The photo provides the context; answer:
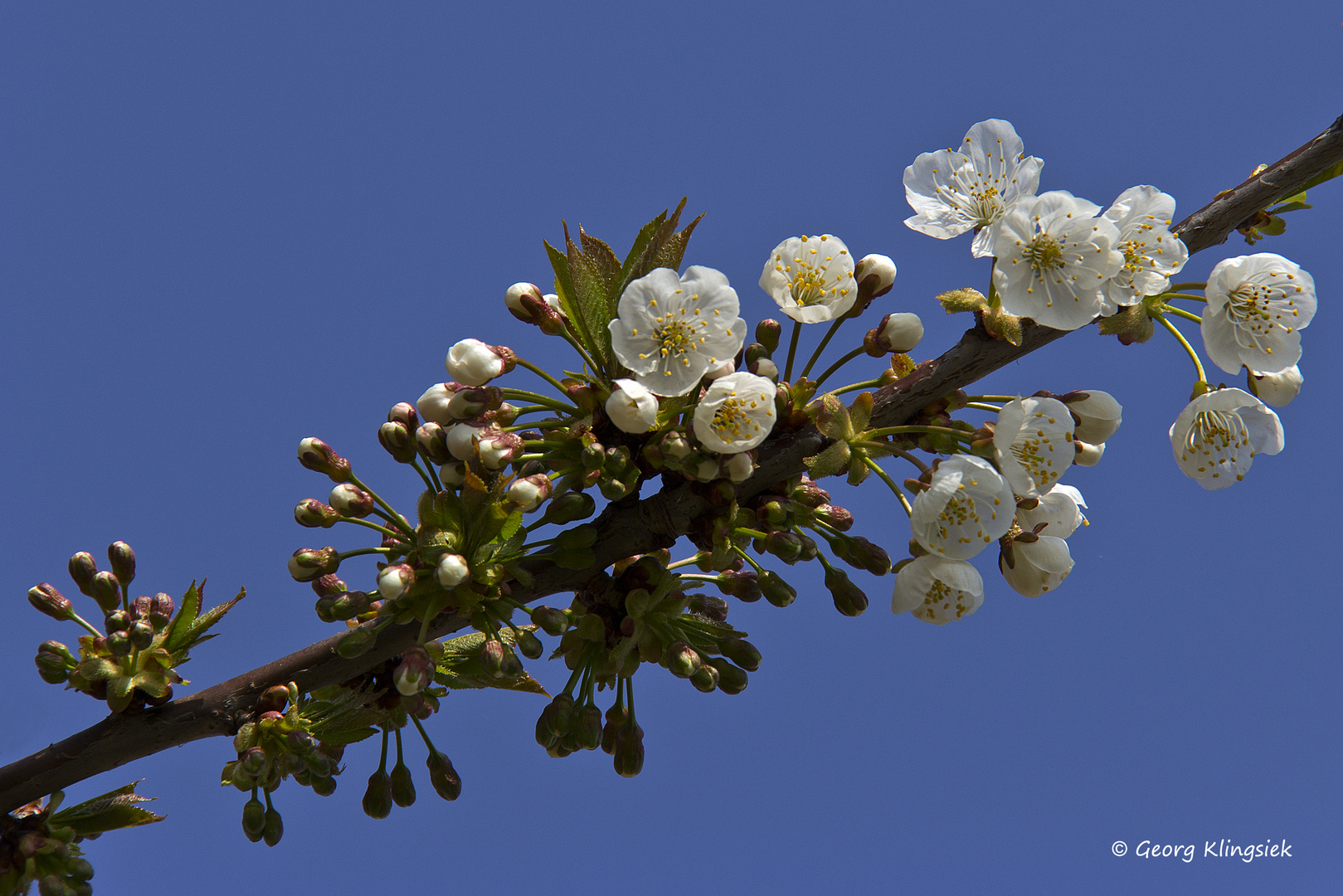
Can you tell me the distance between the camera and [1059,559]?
236 cm

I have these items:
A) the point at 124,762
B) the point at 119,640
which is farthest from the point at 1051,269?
the point at 124,762

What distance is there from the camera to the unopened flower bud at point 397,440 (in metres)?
2.33

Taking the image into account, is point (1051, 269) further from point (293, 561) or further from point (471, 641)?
point (293, 561)

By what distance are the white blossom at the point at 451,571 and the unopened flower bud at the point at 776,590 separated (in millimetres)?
743

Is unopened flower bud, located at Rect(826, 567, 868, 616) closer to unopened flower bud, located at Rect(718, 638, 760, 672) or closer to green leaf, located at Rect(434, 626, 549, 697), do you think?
unopened flower bud, located at Rect(718, 638, 760, 672)

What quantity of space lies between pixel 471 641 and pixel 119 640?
2.90 feet

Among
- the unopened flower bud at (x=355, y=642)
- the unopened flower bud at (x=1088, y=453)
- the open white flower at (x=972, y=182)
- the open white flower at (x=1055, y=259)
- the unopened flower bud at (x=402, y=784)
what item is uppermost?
the open white flower at (x=972, y=182)

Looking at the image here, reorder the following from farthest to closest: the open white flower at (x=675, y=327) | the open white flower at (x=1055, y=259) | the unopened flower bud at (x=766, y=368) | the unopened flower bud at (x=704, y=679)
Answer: the unopened flower bud at (x=704, y=679)
the unopened flower bud at (x=766, y=368)
the open white flower at (x=675, y=327)
the open white flower at (x=1055, y=259)

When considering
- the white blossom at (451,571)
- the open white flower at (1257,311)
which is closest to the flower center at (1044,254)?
the open white flower at (1257,311)

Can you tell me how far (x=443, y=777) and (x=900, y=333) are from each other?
1.80 meters

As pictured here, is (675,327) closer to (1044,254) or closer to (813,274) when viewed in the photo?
(813,274)

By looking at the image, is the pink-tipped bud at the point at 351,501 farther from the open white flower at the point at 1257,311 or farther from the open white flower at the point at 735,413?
the open white flower at the point at 1257,311

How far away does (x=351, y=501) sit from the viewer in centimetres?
241

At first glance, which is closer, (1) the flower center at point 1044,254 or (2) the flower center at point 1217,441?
(1) the flower center at point 1044,254
